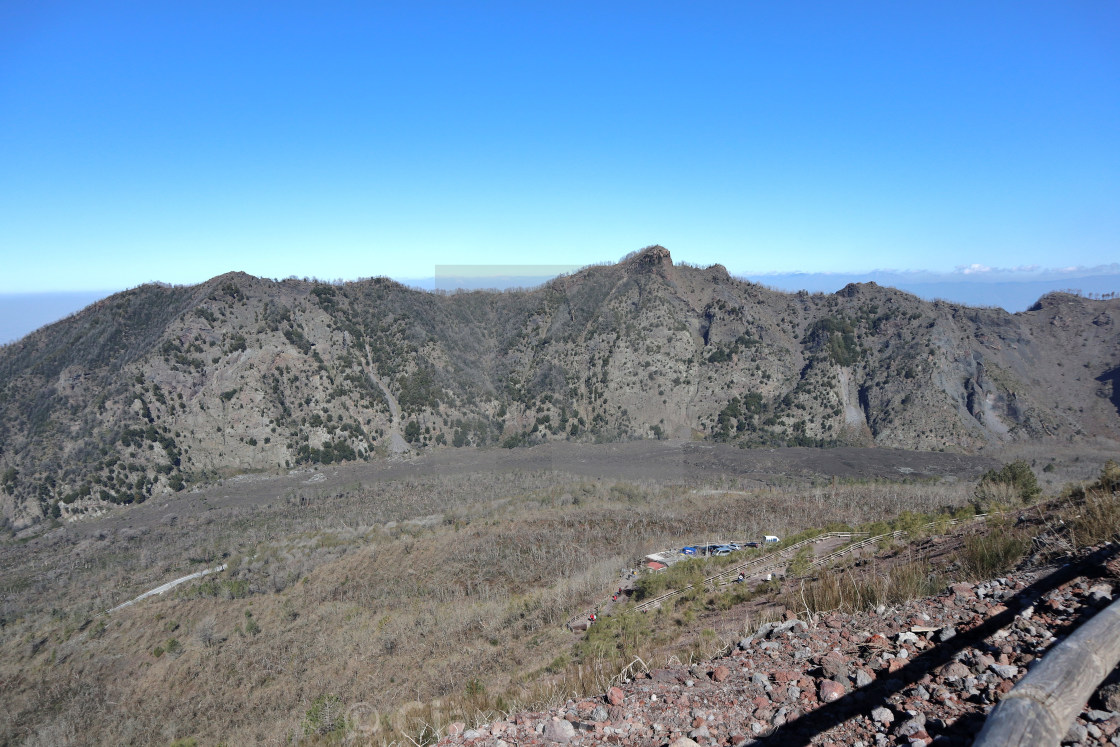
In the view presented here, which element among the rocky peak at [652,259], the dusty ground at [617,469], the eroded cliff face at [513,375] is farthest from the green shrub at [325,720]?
the rocky peak at [652,259]

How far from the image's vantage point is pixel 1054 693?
2578 millimetres

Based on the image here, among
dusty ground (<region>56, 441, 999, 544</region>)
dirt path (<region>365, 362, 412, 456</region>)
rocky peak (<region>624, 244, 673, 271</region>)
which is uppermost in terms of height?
rocky peak (<region>624, 244, 673, 271</region>)

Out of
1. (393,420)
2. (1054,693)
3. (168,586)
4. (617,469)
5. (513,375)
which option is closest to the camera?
(1054,693)

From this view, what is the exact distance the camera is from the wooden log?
95.9 inches

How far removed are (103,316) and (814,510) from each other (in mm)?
57033

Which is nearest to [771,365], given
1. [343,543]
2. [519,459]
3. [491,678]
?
[519,459]

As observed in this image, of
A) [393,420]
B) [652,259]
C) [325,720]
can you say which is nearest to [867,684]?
[325,720]

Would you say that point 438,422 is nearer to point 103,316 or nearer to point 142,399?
point 142,399

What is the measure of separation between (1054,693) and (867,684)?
2.05 metres

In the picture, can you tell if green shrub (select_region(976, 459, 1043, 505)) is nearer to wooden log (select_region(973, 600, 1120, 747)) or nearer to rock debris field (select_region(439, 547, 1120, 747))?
rock debris field (select_region(439, 547, 1120, 747))

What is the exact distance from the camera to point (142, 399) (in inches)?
1630

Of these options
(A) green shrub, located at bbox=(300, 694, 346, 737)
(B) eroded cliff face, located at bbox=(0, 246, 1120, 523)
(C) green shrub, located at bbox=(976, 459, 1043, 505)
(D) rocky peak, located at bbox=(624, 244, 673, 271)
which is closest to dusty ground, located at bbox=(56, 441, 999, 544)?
(B) eroded cliff face, located at bbox=(0, 246, 1120, 523)

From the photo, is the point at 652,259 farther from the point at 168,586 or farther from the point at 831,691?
the point at 831,691

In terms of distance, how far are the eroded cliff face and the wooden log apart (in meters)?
46.7
